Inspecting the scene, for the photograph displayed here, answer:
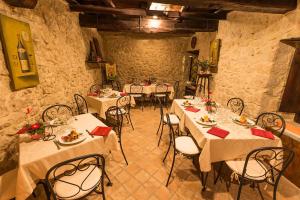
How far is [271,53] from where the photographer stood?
7.99 ft

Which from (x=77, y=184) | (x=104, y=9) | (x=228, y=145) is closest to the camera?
(x=77, y=184)

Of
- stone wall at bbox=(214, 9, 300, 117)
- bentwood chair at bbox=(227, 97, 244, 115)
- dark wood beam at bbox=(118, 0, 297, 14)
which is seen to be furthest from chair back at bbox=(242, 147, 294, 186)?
dark wood beam at bbox=(118, 0, 297, 14)

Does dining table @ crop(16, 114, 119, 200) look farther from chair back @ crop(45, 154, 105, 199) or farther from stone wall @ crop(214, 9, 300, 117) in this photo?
stone wall @ crop(214, 9, 300, 117)

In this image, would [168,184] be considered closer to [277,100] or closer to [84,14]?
[277,100]

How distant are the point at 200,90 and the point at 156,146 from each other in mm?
2589

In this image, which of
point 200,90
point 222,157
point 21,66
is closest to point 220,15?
point 200,90

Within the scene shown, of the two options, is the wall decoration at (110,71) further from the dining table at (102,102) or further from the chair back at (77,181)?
the chair back at (77,181)

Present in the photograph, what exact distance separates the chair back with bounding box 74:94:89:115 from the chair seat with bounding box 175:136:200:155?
2221 millimetres

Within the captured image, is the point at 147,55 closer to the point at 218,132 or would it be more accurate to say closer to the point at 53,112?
the point at 53,112

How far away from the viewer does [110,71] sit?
18.5 ft

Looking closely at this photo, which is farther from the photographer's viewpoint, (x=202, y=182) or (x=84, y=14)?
(x=84, y=14)

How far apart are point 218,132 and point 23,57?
2.68 m

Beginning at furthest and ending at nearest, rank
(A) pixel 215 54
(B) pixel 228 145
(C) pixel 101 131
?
(A) pixel 215 54 → (C) pixel 101 131 → (B) pixel 228 145

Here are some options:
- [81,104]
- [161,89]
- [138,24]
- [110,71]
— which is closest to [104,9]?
[138,24]
